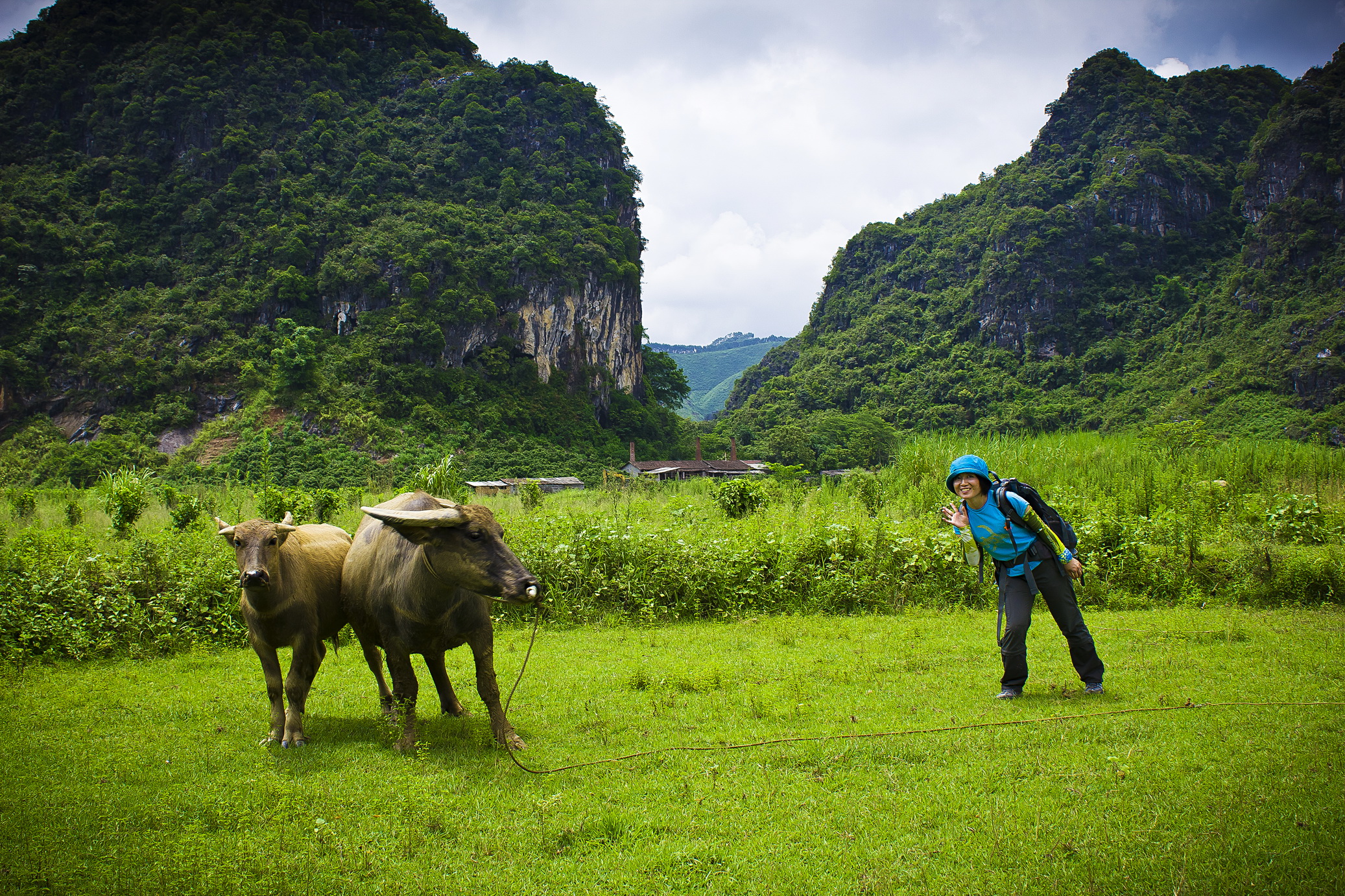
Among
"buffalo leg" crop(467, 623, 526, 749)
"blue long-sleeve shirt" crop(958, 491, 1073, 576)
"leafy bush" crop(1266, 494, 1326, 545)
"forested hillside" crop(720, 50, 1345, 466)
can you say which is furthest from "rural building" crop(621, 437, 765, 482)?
"buffalo leg" crop(467, 623, 526, 749)

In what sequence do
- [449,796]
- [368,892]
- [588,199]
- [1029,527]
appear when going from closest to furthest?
[368,892] → [449,796] → [1029,527] → [588,199]

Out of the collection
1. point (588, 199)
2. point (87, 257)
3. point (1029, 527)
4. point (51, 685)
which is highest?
point (588, 199)

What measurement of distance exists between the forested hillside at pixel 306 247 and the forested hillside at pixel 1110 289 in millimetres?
28215

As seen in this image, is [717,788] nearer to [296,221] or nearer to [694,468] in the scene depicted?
[694,468]

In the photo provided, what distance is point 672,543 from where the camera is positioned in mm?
10391

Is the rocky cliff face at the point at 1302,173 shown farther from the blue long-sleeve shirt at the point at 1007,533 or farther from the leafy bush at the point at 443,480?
the blue long-sleeve shirt at the point at 1007,533

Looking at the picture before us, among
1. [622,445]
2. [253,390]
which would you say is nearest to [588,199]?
[622,445]

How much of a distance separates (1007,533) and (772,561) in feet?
16.6

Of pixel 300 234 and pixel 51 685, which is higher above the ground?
pixel 300 234

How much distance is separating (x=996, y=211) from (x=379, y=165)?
8687cm

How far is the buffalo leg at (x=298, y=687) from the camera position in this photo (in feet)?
16.4

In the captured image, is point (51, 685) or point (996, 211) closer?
point (51, 685)

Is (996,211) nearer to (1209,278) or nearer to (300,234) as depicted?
(1209,278)

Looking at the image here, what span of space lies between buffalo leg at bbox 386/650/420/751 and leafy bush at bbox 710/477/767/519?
30.7ft
